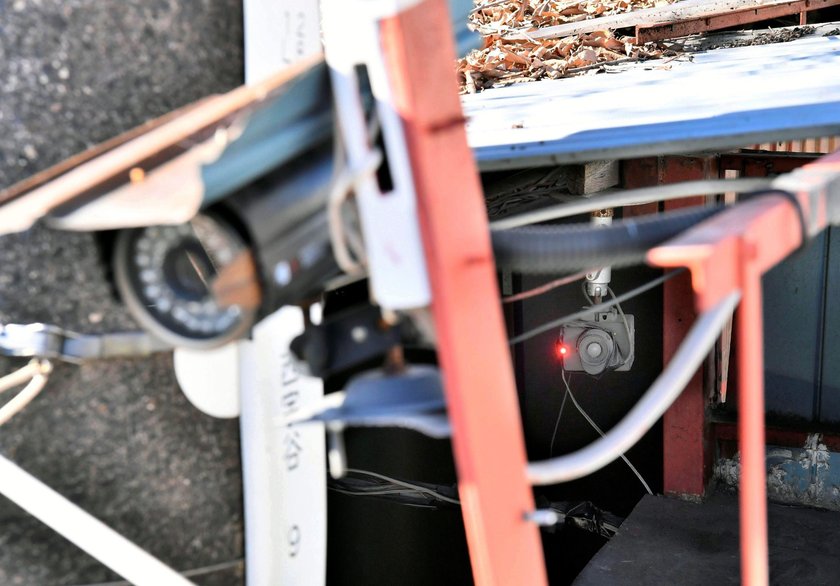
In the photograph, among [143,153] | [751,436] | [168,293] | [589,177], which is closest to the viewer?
[143,153]

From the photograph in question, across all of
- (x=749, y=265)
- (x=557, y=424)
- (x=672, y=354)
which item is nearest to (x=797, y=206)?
(x=749, y=265)

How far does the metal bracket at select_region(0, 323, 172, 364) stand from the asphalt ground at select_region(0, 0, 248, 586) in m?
0.05

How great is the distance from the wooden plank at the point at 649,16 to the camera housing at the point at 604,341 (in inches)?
99.5

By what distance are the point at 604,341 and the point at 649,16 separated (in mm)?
2796

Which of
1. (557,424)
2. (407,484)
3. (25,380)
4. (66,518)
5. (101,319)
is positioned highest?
(101,319)

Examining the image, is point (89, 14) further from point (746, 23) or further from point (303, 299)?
point (746, 23)

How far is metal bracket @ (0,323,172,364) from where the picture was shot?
2008 millimetres

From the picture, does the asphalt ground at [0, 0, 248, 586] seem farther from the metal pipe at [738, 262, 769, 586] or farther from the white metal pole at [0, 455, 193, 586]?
the metal pipe at [738, 262, 769, 586]

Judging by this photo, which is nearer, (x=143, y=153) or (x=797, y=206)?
(x=143, y=153)

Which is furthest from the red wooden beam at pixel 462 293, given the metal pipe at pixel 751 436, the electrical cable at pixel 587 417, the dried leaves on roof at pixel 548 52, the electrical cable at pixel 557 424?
the dried leaves on roof at pixel 548 52

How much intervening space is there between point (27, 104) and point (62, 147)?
0.12 m

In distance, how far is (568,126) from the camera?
3.37 m

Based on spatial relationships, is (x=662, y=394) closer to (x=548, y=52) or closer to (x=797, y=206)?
(x=797, y=206)

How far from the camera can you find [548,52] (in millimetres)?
6695
